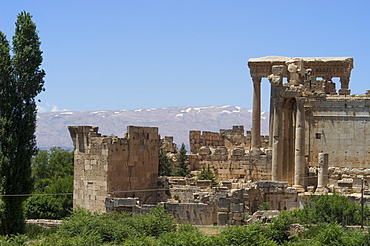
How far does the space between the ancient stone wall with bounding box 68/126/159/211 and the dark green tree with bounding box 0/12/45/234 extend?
13.5 ft

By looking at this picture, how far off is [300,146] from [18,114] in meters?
13.7

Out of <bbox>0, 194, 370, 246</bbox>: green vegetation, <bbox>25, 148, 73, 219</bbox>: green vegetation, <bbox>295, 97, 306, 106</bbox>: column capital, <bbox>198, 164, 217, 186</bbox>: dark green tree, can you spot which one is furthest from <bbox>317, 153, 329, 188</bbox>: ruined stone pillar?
<bbox>25, 148, 73, 219</bbox>: green vegetation

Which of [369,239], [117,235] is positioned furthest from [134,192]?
[369,239]

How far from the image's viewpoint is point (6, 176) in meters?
38.6

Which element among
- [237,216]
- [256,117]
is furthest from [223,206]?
[256,117]

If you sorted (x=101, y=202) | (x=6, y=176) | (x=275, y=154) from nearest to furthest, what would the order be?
1. (x=6, y=176)
2. (x=101, y=202)
3. (x=275, y=154)

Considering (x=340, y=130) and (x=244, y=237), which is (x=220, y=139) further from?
(x=244, y=237)

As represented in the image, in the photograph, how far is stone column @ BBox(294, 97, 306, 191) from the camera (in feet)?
146

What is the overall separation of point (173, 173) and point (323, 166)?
32.8ft

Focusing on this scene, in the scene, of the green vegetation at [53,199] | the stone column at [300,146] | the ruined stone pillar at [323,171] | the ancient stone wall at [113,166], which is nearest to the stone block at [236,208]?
the stone column at [300,146]

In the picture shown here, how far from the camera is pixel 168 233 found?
111ft

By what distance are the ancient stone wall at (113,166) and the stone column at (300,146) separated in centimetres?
677

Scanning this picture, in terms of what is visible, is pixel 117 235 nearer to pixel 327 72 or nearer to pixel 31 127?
pixel 31 127

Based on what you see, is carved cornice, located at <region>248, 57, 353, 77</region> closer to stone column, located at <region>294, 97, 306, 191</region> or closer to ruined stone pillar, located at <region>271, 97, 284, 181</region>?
ruined stone pillar, located at <region>271, 97, 284, 181</region>
